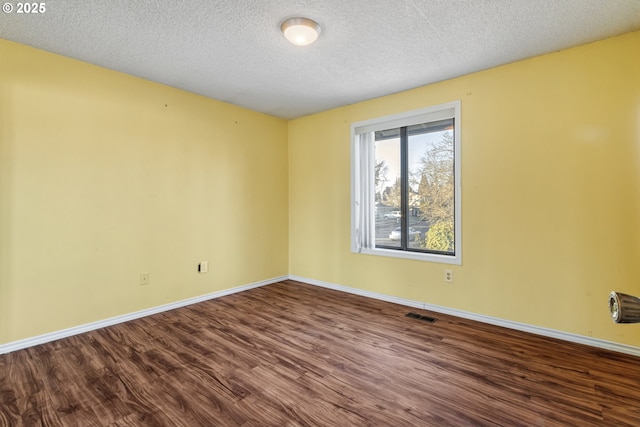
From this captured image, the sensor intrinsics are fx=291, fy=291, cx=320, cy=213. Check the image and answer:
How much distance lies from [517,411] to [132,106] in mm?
4001

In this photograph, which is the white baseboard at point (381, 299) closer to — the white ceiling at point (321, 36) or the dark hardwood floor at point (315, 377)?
the dark hardwood floor at point (315, 377)

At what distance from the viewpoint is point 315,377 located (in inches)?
77.9

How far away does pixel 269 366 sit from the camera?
212cm

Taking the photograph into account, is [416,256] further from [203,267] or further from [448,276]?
[203,267]

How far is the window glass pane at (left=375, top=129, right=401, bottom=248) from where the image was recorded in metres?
3.67

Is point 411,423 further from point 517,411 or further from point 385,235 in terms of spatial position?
point 385,235

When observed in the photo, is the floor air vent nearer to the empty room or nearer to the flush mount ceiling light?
the empty room

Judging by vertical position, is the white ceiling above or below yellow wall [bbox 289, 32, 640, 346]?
above

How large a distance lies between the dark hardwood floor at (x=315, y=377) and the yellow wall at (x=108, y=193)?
0.44m

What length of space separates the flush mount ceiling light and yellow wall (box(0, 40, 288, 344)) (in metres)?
1.83

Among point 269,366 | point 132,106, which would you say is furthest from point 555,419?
point 132,106

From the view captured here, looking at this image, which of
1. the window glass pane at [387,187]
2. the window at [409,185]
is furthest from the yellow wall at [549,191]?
the window glass pane at [387,187]

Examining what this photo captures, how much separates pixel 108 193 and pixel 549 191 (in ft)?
13.4

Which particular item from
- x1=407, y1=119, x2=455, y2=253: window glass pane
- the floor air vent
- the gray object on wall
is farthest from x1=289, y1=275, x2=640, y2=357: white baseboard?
the gray object on wall
